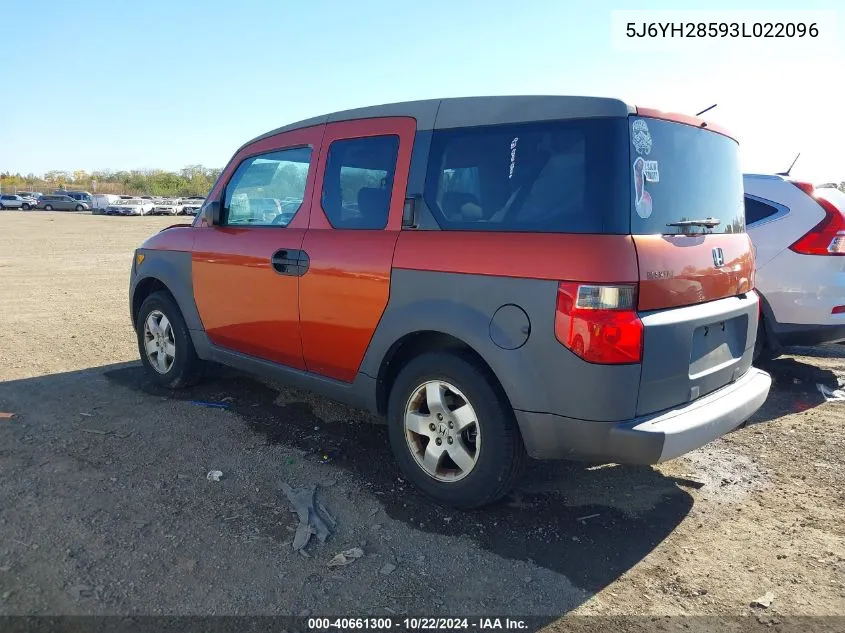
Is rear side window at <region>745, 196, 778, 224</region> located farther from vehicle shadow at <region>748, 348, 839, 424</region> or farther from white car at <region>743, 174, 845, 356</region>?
vehicle shadow at <region>748, 348, 839, 424</region>

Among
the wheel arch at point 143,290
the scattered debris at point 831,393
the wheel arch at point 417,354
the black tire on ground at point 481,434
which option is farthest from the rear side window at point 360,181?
the scattered debris at point 831,393

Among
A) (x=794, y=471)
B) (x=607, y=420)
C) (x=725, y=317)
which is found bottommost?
(x=794, y=471)

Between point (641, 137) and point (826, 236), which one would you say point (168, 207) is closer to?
point (826, 236)

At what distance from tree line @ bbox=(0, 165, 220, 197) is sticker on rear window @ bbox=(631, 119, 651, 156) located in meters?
84.2

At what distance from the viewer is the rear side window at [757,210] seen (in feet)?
17.4

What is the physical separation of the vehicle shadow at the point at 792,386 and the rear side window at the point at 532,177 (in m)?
2.84

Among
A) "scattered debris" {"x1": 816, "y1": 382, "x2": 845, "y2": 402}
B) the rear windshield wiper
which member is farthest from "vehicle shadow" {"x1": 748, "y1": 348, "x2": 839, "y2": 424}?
the rear windshield wiper

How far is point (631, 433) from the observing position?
271cm

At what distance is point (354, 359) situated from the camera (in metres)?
3.64

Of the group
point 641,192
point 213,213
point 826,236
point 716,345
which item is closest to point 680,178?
point 641,192

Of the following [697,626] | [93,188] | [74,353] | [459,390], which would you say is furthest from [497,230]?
[93,188]

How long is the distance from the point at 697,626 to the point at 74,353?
6.10 metres

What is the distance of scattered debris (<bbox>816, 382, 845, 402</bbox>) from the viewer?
5.23m

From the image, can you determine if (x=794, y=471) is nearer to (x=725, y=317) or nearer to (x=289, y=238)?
(x=725, y=317)
